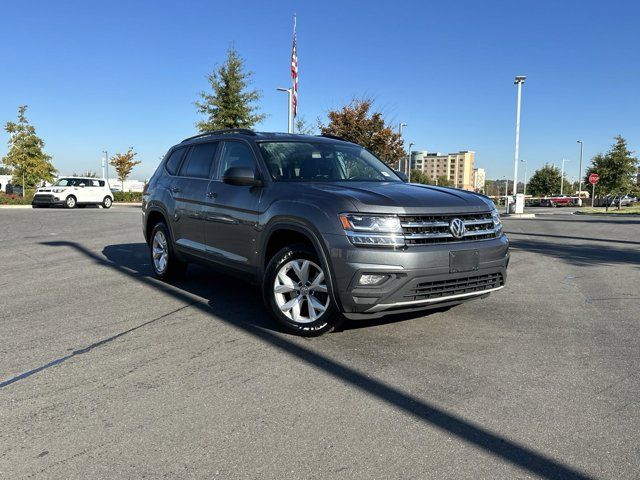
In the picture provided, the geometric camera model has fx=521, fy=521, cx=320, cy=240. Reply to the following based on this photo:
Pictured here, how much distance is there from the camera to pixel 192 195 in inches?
239

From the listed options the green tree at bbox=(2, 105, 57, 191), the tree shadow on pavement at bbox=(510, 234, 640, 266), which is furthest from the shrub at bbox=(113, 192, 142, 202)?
the tree shadow on pavement at bbox=(510, 234, 640, 266)

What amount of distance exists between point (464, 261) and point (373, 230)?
2.74 ft

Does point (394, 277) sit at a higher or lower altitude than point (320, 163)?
lower

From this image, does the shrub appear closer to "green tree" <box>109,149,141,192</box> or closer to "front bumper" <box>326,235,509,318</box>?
"green tree" <box>109,149,141,192</box>

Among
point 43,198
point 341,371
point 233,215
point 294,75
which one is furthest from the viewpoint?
point 43,198

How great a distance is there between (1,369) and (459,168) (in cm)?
17062

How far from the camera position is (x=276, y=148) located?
541cm

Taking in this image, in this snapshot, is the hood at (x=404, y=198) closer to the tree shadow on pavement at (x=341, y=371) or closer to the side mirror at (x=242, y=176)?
the side mirror at (x=242, y=176)

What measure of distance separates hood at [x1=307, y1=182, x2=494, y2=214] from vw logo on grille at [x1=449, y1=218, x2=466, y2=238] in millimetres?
94

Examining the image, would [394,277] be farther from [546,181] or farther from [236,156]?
[546,181]

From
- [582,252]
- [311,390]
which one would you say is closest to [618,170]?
[582,252]

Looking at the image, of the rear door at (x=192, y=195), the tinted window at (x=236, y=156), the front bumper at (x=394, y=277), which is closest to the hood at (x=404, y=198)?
the front bumper at (x=394, y=277)

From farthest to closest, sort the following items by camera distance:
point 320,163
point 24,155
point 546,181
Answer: point 546,181
point 24,155
point 320,163

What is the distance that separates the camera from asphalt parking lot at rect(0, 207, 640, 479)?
2.56 m
